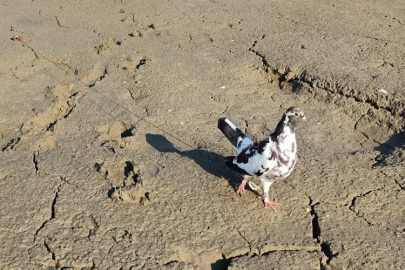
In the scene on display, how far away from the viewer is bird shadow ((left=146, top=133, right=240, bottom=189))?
3.90 metres

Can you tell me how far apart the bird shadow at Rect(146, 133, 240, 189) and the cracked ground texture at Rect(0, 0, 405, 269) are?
15 millimetres

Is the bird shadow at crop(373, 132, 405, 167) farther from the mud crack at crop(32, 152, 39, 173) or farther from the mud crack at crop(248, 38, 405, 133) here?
the mud crack at crop(32, 152, 39, 173)

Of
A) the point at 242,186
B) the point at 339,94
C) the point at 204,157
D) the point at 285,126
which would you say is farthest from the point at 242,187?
the point at 339,94

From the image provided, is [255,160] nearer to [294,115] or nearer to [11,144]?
[294,115]

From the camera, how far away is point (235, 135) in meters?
3.74

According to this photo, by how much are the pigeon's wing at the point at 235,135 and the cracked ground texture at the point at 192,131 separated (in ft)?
1.07

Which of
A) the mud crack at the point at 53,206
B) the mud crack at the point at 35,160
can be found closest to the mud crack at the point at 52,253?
the mud crack at the point at 53,206

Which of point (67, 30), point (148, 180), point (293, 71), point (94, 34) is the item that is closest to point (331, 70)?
point (293, 71)

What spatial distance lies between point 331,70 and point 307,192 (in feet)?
6.31

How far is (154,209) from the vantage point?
11.6 ft

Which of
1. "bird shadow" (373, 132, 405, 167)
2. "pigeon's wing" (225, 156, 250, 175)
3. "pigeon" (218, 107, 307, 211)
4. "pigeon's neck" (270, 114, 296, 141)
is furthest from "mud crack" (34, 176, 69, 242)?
"bird shadow" (373, 132, 405, 167)

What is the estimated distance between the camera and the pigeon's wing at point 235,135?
12.0 feet

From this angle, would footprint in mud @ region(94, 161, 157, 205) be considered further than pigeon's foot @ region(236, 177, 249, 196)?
No

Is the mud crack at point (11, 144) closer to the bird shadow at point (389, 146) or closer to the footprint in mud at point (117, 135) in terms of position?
the footprint in mud at point (117, 135)
